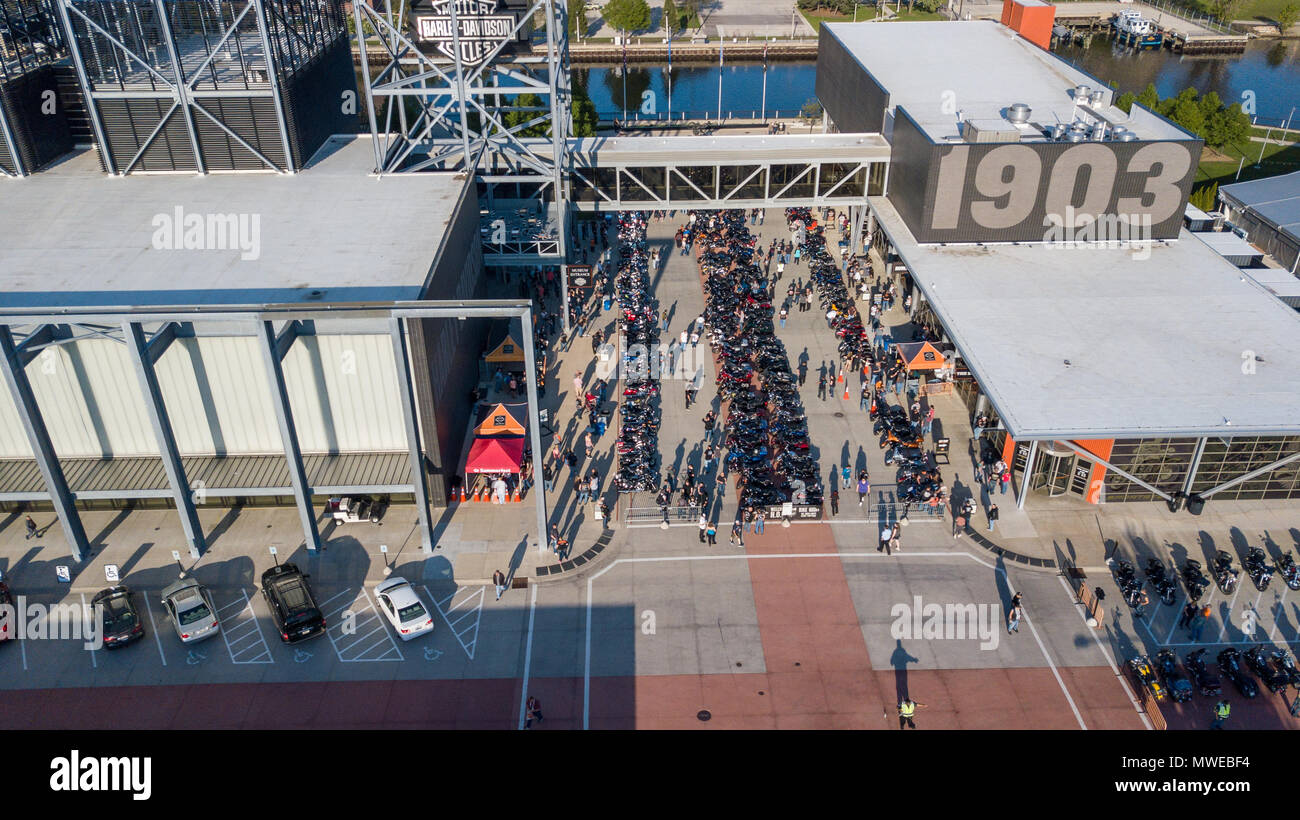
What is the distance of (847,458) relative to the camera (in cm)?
4281

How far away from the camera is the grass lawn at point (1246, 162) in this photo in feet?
238

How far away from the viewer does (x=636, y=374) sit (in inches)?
1914

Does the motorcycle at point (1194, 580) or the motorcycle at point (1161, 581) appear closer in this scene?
the motorcycle at point (1194, 580)

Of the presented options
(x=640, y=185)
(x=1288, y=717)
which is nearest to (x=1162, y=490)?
(x=1288, y=717)

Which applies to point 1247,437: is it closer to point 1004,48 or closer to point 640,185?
point 640,185

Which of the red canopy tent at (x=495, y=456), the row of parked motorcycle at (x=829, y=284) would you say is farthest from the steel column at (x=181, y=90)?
the row of parked motorcycle at (x=829, y=284)

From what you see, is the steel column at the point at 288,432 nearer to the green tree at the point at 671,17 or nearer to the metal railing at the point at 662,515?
the metal railing at the point at 662,515

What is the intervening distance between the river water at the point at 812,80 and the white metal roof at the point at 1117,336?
5321cm

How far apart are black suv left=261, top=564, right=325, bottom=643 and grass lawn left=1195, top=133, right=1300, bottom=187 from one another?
6963cm

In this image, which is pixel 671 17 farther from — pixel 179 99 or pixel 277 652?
pixel 277 652

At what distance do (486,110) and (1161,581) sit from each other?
40330mm

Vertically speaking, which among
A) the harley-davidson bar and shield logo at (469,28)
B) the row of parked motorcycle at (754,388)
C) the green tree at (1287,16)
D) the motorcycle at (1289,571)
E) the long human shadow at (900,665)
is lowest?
the long human shadow at (900,665)

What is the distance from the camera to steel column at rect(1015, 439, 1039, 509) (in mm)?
38938
